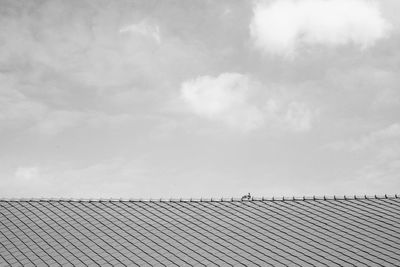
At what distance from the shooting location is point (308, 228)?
21344 millimetres

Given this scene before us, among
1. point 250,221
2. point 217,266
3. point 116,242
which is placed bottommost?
point 217,266

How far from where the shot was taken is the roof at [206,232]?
743 inches

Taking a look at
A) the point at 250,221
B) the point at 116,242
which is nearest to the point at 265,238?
the point at 250,221

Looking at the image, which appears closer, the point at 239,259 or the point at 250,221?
the point at 239,259

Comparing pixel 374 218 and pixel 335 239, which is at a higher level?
pixel 374 218

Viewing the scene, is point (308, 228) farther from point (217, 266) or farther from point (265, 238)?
point (217, 266)

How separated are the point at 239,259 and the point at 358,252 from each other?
17.4ft

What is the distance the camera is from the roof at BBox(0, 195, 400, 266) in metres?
18.9

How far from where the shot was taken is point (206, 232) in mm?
21719

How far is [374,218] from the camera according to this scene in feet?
71.5

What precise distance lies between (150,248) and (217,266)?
3826 millimetres

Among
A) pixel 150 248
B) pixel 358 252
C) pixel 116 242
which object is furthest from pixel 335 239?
pixel 116 242

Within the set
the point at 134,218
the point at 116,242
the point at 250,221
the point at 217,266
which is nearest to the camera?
the point at 217,266

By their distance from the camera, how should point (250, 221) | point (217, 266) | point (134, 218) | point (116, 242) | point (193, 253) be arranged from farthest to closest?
point (134, 218)
point (250, 221)
point (116, 242)
point (193, 253)
point (217, 266)
